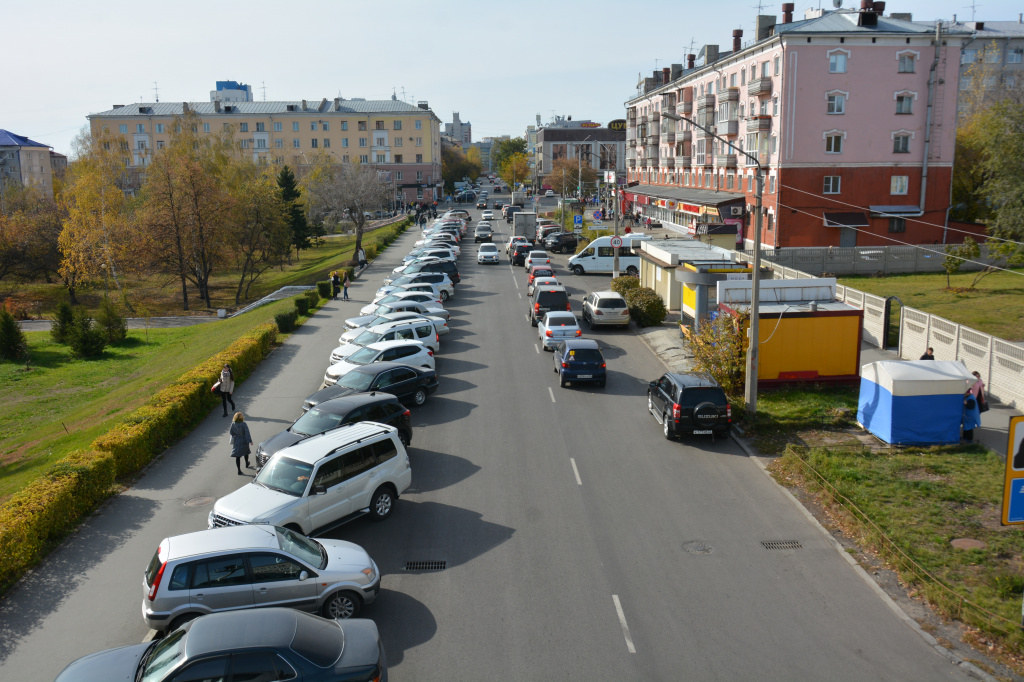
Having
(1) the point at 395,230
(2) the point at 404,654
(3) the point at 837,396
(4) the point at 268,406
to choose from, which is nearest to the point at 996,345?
(3) the point at 837,396

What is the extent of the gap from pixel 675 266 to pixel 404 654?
86.8 feet

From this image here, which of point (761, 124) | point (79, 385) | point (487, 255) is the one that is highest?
point (761, 124)

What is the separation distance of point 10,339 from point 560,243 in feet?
121

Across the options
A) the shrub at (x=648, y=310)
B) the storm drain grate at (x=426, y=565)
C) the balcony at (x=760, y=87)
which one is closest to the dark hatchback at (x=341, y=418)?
the storm drain grate at (x=426, y=565)

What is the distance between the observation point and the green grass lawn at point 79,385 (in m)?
21.4

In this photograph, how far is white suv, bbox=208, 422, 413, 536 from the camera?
13125 mm

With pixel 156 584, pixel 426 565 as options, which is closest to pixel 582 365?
pixel 426 565

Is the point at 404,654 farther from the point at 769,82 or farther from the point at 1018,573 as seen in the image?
the point at 769,82

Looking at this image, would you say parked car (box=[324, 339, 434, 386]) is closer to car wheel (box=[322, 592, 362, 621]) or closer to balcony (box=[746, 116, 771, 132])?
car wheel (box=[322, 592, 362, 621])

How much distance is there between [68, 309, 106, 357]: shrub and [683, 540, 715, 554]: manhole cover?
32.3m

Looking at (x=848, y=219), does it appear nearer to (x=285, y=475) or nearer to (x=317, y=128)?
(x=285, y=475)

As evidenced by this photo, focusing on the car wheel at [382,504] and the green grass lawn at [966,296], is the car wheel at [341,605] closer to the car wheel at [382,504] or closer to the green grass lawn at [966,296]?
the car wheel at [382,504]

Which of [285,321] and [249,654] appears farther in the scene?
[285,321]

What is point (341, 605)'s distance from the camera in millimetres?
11008
